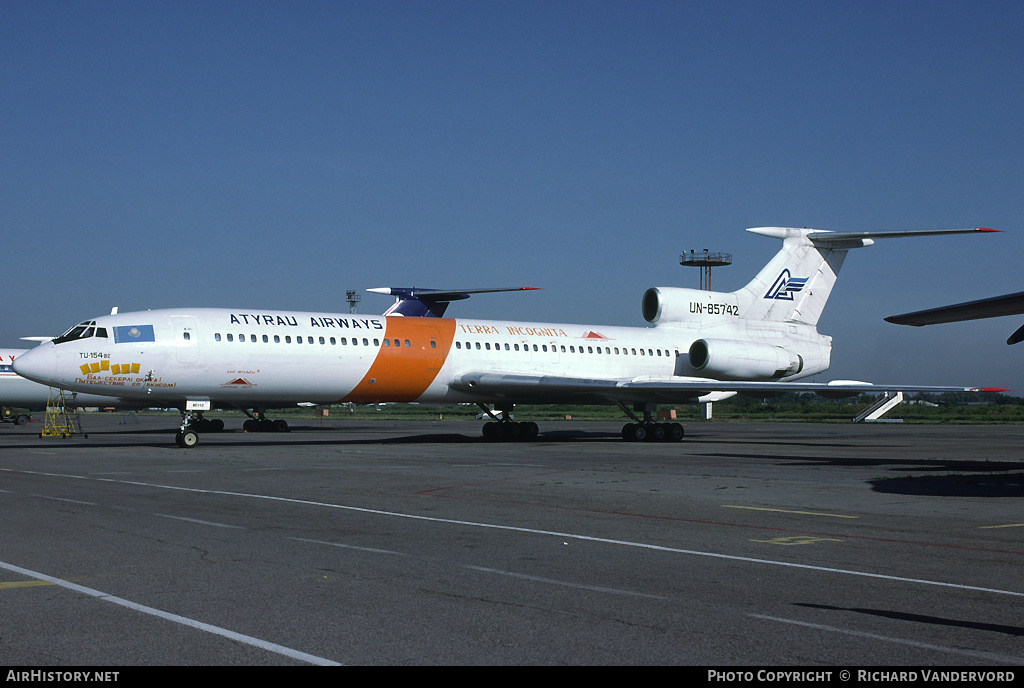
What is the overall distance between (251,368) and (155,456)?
4662 mm

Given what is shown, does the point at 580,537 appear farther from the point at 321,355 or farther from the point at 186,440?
the point at 186,440

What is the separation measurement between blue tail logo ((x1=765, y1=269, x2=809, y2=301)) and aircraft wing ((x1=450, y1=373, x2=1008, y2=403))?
527 cm

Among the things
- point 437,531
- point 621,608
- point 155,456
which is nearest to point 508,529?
point 437,531

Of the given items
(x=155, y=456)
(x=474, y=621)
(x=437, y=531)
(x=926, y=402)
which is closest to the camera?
(x=474, y=621)

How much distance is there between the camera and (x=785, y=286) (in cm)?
3469

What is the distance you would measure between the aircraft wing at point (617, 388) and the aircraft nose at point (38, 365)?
38.3ft

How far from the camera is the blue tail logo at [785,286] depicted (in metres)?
34.6

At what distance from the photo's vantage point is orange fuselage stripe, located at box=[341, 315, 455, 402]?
94.0 feet

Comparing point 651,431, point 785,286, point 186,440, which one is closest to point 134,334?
point 186,440

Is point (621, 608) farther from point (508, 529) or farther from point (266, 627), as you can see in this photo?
point (508, 529)

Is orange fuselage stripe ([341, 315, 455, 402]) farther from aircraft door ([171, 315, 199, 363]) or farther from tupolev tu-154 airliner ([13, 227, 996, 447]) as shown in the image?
aircraft door ([171, 315, 199, 363])
